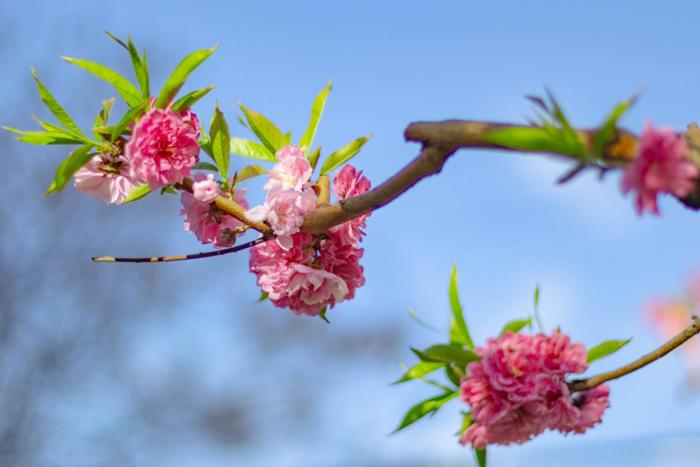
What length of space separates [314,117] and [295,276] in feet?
0.83

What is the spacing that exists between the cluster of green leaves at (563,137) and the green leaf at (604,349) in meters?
0.37

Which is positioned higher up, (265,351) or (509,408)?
(265,351)

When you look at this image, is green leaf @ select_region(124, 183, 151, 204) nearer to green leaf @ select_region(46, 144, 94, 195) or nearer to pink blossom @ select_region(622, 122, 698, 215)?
green leaf @ select_region(46, 144, 94, 195)

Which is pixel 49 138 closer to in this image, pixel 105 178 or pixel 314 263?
pixel 105 178

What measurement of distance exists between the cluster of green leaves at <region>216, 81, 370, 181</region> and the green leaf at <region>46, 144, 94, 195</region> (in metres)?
0.20

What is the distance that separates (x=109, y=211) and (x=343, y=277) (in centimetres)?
544

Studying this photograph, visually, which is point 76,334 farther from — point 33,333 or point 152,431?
point 152,431

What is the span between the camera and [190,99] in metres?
1.21

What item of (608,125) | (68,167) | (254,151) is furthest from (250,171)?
(608,125)

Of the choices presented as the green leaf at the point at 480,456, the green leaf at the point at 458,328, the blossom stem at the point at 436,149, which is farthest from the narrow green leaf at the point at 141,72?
the green leaf at the point at 480,456

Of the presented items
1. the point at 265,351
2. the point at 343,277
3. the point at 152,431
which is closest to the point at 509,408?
the point at 343,277

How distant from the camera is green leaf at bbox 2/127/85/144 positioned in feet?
4.05

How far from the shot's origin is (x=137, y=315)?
6.31 m

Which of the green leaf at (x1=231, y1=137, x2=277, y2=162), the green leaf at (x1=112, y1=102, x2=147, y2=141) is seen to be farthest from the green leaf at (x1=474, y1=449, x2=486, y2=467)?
the green leaf at (x1=112, y1=102, x2=147, y2=141)
